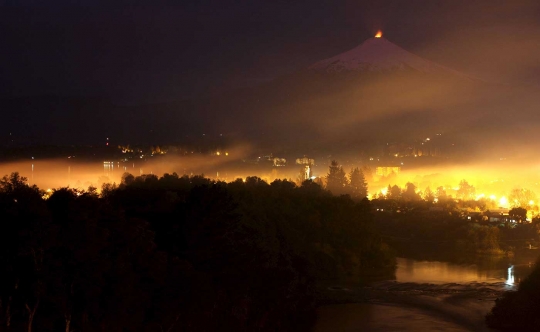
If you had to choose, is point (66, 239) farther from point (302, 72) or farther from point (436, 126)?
point (302, 72)

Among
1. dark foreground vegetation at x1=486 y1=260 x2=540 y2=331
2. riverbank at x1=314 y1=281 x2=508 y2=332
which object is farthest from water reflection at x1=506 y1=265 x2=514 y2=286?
dark foreground vegetation at x1=486 y1=260 x2=540 y2=331

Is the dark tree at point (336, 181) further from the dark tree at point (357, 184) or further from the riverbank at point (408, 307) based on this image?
the riverbank at point (408, 307)

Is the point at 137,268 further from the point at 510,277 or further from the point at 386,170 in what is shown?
the point at 386,170

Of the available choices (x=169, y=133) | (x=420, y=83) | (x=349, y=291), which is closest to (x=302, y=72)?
(x=420, y=83)

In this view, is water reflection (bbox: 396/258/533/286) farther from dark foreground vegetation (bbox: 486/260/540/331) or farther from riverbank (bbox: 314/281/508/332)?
dark foreground vegetation (bbox: 486/260/540/331)

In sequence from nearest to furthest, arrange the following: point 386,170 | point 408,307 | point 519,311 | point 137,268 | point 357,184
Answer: point 137,268 → point 519,311 → point 408,307 → point 357,184 → point 386,170

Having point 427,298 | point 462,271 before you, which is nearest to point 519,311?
point 427,298

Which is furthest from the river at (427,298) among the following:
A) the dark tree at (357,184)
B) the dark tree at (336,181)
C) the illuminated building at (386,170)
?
the illuminated building at (386,170)
